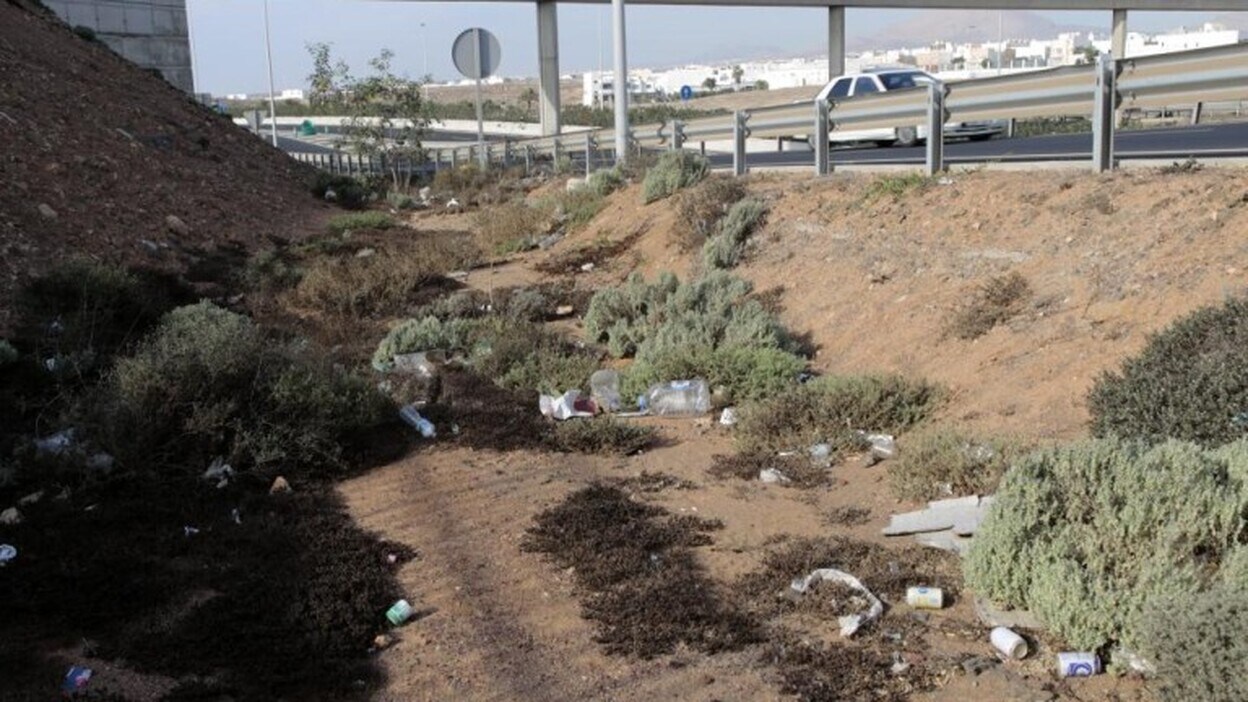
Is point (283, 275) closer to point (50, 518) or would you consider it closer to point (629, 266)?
point (629, 266)

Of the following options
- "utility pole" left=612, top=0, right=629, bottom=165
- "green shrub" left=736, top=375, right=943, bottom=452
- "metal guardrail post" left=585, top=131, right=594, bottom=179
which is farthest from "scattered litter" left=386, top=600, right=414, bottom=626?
"metal guardrail post" left=585, top=131, right=594, bottom=179

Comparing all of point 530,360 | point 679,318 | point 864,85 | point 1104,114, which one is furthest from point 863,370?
point 864,85

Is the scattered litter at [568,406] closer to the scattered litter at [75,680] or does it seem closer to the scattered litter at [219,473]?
the scattered litter at [219,473]

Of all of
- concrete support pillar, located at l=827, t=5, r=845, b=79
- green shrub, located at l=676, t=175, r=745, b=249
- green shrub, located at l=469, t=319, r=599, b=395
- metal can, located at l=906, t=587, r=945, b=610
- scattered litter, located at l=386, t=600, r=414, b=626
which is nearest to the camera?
metal can, located at l=906, t=587, r=945, b=610

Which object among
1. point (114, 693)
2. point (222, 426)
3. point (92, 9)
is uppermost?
point (92, 9)

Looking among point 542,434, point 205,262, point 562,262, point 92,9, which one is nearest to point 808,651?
point 542,434

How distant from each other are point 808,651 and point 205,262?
37.6 feet

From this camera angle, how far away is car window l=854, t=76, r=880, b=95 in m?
21.0

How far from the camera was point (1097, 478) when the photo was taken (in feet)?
13.0

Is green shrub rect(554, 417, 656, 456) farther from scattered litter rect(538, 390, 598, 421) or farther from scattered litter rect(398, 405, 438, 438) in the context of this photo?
scattered litter rect(398, 405, 438, 438)

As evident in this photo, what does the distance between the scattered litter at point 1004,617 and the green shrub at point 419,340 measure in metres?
5.43

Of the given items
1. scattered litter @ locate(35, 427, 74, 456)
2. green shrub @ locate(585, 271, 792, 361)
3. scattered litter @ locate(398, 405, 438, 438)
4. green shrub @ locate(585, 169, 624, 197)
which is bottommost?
scattered litter @ locate(398, 405, 438, 438)

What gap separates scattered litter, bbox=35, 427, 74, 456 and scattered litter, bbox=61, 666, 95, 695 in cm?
224

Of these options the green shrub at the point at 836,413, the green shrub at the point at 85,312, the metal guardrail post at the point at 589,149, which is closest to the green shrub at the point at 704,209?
the green shrub at the point at 836,413
